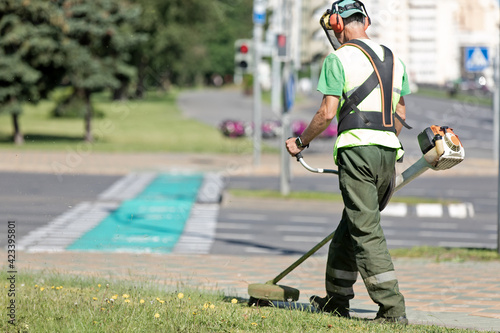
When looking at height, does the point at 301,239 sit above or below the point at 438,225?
above

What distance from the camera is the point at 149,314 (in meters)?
4.86

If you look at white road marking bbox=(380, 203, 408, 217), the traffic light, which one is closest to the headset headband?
white road marking bbox=(380, 203, 408, 217)

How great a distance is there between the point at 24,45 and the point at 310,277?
75.5 ft

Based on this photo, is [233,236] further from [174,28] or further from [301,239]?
[174,28]

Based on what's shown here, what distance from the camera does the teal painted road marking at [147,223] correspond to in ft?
35.1

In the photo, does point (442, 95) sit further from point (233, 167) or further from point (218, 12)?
point (233, 167)

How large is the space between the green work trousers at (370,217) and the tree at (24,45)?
24.2m

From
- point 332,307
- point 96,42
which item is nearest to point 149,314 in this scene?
point 332,307

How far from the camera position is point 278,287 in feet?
18.4

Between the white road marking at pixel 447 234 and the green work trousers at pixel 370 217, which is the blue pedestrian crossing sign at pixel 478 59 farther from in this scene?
the green work trousers at pixel 370 217

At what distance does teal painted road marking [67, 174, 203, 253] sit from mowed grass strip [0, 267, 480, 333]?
1.78 meters

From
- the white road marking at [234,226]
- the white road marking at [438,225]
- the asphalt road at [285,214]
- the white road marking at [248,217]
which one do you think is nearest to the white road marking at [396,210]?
the asphalt road at [285,214]

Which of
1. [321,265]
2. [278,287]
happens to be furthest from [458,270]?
[278,287]

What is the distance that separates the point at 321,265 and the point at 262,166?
1552cm
